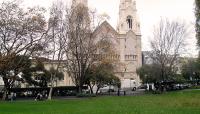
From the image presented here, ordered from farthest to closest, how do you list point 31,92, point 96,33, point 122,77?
point 122,77 → point 31,92 → point 96,33

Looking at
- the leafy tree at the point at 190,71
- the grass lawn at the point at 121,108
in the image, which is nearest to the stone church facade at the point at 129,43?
the leafy tree at the point at 190,71

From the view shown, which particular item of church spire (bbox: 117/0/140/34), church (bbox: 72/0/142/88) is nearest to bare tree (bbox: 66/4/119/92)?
church (bbox: 72/0/142/88)

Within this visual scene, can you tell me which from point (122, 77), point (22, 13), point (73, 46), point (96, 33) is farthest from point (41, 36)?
point (122, 77)

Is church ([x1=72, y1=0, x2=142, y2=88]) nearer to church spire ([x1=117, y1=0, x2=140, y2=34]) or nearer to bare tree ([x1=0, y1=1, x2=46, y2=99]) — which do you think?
church spire ([x1=117, y1=0, x2=140, y2=34])

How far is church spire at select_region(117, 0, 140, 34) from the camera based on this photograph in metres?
118

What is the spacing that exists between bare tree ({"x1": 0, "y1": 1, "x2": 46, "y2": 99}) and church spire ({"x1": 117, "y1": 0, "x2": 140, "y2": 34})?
66.8 m

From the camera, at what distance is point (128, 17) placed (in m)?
119

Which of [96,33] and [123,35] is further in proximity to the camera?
[123,35]

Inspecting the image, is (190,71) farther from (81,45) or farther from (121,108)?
(121,108)

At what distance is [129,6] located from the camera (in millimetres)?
118625

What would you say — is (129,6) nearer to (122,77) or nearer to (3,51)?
(122,77)

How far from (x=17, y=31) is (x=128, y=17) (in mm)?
71150

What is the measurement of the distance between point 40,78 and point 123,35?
44138 mm

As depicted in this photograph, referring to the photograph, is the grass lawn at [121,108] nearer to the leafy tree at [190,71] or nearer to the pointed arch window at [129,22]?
the leafy tree at [190,71]
